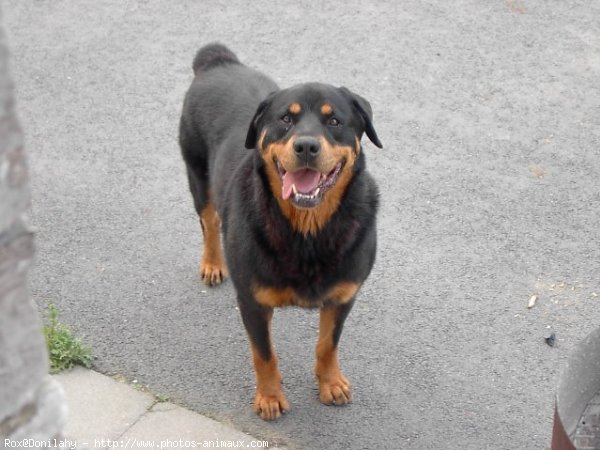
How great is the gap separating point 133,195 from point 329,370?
2.05 meters

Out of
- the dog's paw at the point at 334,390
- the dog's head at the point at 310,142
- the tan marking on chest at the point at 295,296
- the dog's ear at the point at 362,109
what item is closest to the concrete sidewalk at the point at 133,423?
the dog's paw at the point at 334,390

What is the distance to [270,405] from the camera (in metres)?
4.43

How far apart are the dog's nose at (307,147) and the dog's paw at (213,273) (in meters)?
1.66

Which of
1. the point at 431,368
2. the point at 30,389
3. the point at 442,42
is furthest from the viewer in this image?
the point at 442,42

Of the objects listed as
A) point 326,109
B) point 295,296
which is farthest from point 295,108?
point 295,296

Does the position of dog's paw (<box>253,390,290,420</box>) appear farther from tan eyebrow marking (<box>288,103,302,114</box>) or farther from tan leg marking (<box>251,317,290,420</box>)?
tan eyebrow marking (<box>288,103,302,114</box>)

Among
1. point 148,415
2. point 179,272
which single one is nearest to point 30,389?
point 148,415

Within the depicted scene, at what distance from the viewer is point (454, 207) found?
573cm

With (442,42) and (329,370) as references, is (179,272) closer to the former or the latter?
(329,370)

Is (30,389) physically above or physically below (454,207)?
above

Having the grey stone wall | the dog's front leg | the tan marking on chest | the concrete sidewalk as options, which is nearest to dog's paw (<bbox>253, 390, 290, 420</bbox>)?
the dog's front leg

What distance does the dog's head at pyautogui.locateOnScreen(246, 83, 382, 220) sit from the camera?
12.3 feet

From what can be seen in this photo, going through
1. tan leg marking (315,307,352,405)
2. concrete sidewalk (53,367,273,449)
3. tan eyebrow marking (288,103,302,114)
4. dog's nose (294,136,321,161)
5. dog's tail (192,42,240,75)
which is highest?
tan eyebrow marking (288,103,302,114)

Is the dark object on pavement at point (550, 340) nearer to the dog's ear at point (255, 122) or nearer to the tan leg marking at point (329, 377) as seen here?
the tan leg marking at point (329, 377)
